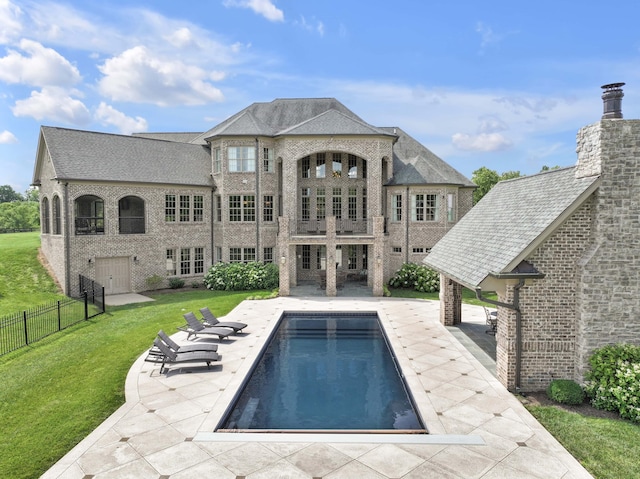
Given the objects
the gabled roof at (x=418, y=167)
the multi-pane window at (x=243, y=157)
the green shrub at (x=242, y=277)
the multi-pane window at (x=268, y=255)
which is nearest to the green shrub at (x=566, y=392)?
the green shrub at (x=242, y=277)

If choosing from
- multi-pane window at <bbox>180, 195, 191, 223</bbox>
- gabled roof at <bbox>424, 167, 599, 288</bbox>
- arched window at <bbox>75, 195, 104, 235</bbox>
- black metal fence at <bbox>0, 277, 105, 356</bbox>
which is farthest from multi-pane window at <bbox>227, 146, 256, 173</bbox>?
gabled roof at <bbox>424, 167, 599, 288</bbox>

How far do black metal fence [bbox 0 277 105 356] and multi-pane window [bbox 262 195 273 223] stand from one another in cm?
1119

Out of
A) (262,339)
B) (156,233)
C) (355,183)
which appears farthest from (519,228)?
(156,233)

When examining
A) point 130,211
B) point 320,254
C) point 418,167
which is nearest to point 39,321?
point 130,211

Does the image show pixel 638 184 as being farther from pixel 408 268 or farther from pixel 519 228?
pixel 408 268

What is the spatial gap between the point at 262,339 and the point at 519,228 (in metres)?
9.56

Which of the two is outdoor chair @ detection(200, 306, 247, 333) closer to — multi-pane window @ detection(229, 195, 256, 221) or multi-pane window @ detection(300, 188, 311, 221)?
multi-pane window @ detection(229, 195, 256, 221)

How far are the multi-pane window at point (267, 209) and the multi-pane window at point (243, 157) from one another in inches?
86.7

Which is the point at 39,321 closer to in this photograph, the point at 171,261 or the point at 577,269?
the point at 171,261

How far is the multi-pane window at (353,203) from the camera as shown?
29.4 m

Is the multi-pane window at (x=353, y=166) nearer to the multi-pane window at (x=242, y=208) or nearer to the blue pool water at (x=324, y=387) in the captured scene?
the multi-pane window at (x=242, y=208)

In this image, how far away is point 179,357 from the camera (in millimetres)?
12227

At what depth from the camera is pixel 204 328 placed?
1579 cm

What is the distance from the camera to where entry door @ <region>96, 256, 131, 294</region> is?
24672 millimetres
